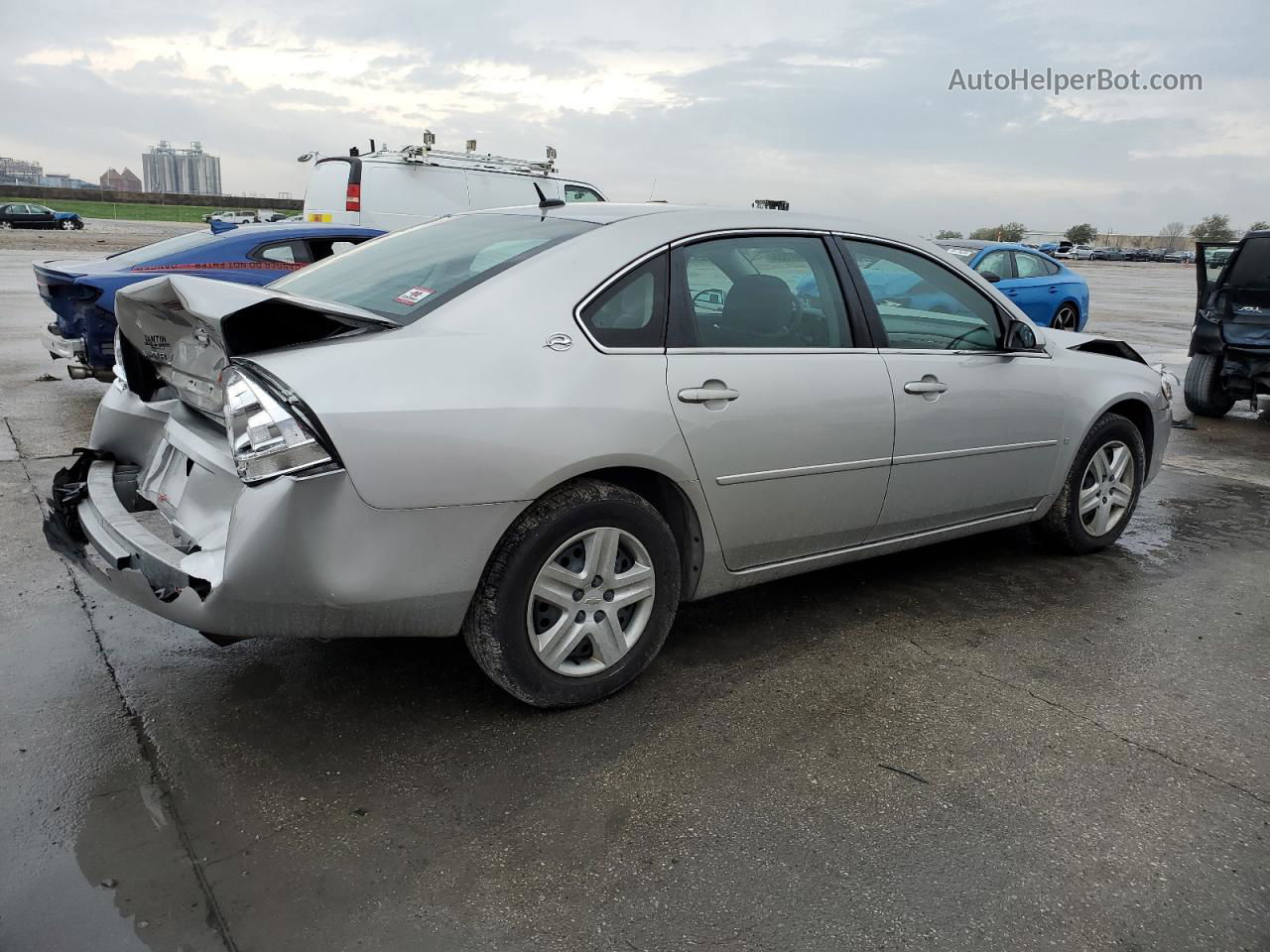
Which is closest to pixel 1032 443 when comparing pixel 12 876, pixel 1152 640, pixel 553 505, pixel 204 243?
pixel 1152 640

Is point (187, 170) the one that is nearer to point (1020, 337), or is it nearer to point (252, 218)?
point (252, 218)

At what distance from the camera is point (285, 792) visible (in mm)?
2734

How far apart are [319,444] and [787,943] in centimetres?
164

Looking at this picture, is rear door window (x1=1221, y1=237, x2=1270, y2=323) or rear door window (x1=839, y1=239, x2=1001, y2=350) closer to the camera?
rear door window (x1=839, y1=239, x2=1001, y2=350)

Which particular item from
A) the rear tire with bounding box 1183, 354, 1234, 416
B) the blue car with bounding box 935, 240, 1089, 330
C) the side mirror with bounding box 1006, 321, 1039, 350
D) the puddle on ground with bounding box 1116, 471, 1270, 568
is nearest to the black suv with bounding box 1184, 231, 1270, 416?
the rear tire with bounding box 1183, 354, 1234, 416

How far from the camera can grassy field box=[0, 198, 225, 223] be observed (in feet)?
172

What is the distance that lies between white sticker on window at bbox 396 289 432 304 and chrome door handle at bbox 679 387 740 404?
861mm

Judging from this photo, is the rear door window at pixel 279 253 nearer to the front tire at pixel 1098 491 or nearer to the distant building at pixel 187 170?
the front tire at pixel 1098 491

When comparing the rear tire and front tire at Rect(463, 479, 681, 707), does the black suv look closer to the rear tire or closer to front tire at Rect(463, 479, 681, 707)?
the rear tire

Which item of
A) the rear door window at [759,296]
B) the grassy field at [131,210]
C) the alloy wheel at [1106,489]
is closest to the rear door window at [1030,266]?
the alloy wheel at [1106,489]

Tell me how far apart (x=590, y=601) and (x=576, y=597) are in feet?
0.16

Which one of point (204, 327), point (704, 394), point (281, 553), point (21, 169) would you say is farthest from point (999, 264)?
point (21, 169)

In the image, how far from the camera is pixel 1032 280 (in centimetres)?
1423

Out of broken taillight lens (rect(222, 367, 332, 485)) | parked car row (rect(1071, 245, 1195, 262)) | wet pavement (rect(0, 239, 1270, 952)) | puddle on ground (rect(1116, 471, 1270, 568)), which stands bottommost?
wet pavement (rect(0, 239, 1270, 952))
